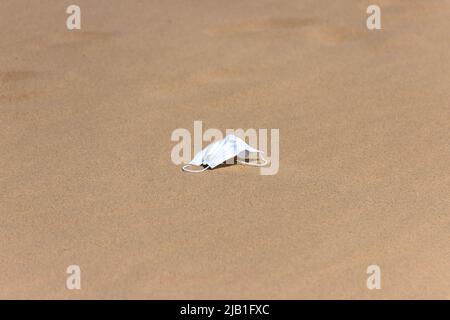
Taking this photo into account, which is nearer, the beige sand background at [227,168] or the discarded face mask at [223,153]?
the beige sand background at [227,168]

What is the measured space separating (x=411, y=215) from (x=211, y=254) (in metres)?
0.59

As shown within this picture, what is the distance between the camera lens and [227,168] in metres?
2.61

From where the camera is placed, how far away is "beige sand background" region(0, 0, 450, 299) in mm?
2072

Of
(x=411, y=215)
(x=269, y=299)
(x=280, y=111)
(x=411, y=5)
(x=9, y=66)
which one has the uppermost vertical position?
(x=411, y=5)

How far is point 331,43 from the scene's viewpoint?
3.63 meters

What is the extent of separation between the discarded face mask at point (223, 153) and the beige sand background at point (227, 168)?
0.16 ft

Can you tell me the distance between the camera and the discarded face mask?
2.60m

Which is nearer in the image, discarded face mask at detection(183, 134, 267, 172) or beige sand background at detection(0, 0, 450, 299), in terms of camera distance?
beige sand background at detection(0, 0, 450, 299)

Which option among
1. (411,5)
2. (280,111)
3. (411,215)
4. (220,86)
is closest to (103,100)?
(220,86)

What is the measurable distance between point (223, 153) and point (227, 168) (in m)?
0.05

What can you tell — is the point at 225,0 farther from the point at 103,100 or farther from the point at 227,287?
the point at 227,287

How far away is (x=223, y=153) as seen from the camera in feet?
8.58

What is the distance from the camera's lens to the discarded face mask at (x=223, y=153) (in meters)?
2.60

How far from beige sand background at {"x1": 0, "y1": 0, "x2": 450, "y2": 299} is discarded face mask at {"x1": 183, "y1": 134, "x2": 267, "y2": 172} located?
0.05 metres
